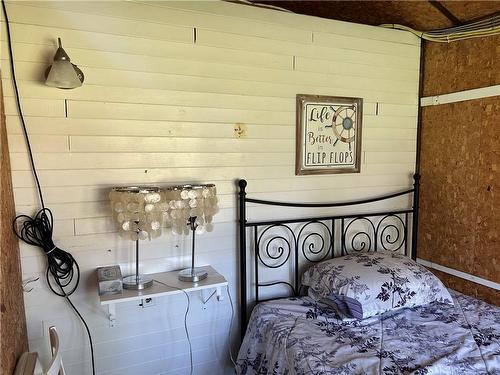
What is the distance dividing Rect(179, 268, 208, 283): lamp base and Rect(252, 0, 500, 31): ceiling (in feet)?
5.32

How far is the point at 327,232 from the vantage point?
8.04ft

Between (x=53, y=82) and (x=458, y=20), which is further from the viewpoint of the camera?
(x=458, y=20)

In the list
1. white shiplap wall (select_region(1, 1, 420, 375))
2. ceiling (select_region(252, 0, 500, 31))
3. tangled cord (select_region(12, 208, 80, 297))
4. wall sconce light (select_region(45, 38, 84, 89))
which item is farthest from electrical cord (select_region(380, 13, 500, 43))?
tangled cord (select_region(12, 208, 80, 297))

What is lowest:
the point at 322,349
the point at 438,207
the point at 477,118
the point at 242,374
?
the point at 242,374

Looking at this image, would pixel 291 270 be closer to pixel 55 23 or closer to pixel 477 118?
pixel 477 118

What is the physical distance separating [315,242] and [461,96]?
1.31 m

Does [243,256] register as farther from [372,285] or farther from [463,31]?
[463,31]

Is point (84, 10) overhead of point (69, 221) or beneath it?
overhead

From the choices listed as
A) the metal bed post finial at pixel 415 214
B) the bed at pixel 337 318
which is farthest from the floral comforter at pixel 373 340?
the metal bed post finial at pixel 415 214

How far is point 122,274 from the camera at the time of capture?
6.36 ft

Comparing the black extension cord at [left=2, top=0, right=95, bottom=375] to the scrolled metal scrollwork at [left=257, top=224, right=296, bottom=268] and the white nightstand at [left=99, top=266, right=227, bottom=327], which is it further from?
the scrolled metal scrollwork at [left=257, top=224, right=296, bottom=268]

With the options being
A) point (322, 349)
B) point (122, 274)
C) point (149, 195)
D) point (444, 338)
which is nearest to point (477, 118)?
point (444, 338)

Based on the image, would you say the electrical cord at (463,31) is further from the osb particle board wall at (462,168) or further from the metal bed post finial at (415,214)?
the metal bed post finial at (415,214)

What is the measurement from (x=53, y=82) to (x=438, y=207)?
7.93 ft
